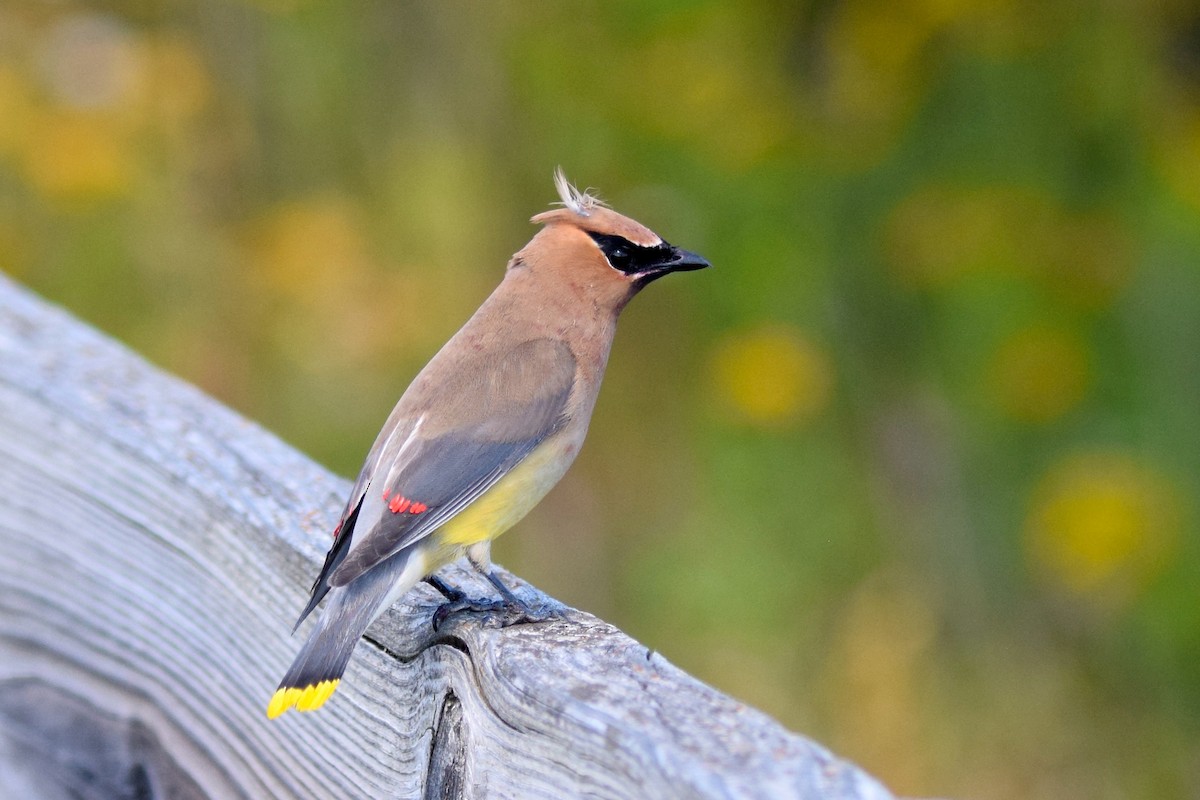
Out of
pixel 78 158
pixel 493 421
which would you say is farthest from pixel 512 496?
pixel 78 158

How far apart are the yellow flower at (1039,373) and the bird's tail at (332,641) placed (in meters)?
3.14

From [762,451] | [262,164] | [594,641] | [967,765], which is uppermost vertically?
[262,164]

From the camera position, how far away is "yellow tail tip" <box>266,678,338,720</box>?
5.75 ft

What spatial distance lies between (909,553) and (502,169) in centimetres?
193

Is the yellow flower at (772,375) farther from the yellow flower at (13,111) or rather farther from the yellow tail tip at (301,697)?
the yellow tail tip at (301,697)

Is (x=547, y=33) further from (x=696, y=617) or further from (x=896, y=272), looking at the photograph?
(x=696, y=617)

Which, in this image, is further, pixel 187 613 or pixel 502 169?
pixel 502 169

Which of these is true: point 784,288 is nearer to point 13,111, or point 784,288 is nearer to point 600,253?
point 600,253

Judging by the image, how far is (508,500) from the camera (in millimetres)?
2703

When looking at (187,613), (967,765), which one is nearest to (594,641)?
(187,613)

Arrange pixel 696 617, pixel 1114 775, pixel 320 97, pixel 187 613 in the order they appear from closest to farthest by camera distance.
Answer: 1. pixel 187 613
2. pixel 1114 775
3. pixel 696 617
4. pixel 320 97

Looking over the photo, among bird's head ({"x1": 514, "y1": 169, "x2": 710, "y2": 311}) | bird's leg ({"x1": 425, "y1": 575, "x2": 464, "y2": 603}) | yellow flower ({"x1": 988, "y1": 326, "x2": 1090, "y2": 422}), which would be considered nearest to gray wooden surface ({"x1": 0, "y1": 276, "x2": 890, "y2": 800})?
bird's leg ({"x1": 425, "y1": 575, "x2": 464, "y2": 603})

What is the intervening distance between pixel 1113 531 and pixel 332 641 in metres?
3.50

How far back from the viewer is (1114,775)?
4.61m
